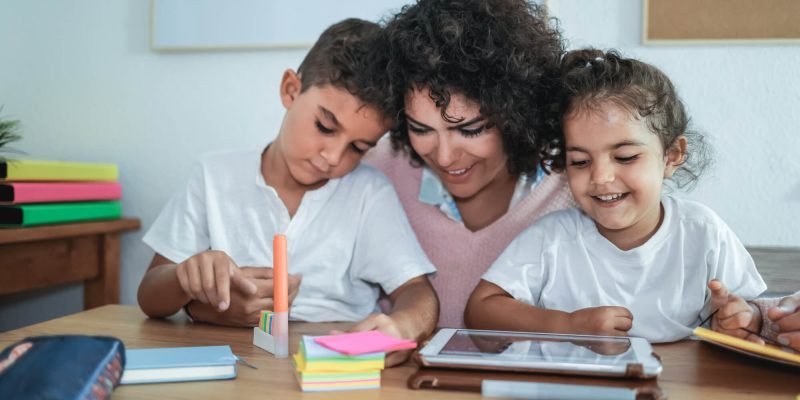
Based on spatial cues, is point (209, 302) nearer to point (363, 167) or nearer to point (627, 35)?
point (363, 167)

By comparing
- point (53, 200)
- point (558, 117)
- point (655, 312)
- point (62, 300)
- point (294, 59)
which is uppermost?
point (294, 59)

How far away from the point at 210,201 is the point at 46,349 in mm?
763

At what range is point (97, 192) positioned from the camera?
1.80 m

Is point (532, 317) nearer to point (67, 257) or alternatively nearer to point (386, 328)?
point (386, 328)

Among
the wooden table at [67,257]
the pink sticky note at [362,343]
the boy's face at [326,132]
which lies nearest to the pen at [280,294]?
the pink sticky note at [362,343]

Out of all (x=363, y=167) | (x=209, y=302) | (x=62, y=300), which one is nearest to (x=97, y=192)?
(x=62, y=300)

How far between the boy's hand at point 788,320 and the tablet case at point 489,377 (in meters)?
0.25

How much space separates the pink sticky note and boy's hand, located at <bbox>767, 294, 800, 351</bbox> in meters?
0.46

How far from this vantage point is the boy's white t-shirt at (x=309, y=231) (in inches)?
51.4

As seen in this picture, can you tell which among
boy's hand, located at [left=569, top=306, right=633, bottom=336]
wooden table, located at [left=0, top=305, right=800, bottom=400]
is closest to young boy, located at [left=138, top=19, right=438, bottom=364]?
wooden table, located at [left=0, top=305, right=800, bottom=400]

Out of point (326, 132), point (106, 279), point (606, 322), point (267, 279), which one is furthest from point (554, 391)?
point (106, 279)

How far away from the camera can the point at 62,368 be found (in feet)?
1.94

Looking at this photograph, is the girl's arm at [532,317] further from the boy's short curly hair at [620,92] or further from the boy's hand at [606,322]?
the boy's short curly hair at [620,92]

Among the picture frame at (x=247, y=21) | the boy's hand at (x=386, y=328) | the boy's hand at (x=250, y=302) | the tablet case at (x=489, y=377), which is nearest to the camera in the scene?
the tablet case at (x=489, y=377)
